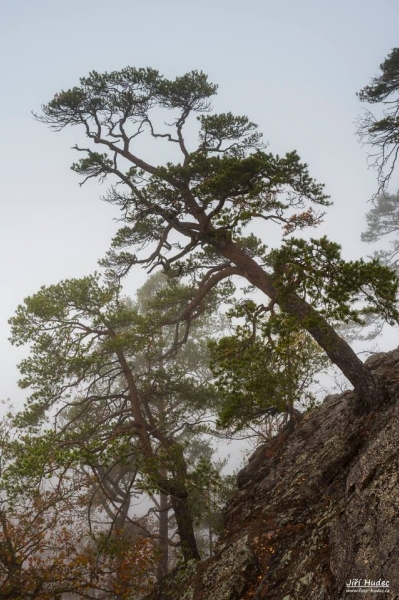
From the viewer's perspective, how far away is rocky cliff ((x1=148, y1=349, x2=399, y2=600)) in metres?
5.48

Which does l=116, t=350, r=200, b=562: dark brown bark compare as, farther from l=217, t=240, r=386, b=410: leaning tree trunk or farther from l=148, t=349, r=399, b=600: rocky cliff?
l=217, t=240, r=386, b=410: leaning tree trunk

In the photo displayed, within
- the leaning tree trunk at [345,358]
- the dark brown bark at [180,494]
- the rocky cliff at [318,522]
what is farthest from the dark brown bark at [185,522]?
the leaning tree trunk at [345,358]

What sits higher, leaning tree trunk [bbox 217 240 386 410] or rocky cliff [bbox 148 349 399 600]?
leaning tree trunk [bbox 217 240 386 410]

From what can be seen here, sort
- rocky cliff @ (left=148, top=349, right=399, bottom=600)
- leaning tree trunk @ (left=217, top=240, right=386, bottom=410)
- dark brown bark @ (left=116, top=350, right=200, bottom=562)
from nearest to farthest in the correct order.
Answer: rocky cliff @ (left=148, top=349, right=399, bottom=600) < leaning tree trunk @ (left=217, top=240, right=386, bottom=410) < dark brown bark @ (left=116, top=350, right=200, bottom=562)

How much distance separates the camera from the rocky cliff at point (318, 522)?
548cm

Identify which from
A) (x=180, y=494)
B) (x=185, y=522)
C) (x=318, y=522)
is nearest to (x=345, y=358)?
(x=318, y=522)

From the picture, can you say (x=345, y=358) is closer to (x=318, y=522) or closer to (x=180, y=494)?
(x=318, y=522)

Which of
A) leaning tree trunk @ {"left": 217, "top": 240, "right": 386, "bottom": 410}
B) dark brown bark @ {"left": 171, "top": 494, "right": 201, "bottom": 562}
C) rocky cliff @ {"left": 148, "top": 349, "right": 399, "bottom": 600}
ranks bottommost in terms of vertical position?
rocky cliff @ {"left": 148, "top": 349, "right": 399, "bottom": 600}

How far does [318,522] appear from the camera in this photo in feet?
23.1

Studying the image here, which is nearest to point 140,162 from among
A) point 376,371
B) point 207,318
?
point 376,371

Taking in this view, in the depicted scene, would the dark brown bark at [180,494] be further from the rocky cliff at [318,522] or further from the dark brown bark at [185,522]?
the rocky cliff at [318,522]

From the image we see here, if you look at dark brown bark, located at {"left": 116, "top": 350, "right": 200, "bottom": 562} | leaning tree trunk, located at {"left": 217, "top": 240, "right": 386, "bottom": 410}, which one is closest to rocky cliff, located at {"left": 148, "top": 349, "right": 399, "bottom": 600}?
leaning tree trunk, located at {"left": 217, "top": 240, "right": 386, "bottom": 410}

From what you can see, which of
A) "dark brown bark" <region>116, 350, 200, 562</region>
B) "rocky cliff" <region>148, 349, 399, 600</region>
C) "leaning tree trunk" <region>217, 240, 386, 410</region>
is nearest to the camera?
"rocky cliff" <region>148, 349, 399, 600</region>

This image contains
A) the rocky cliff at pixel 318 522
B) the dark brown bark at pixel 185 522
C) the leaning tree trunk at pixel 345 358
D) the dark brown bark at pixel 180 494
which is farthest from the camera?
the dark brown bark at pixel 185 522
